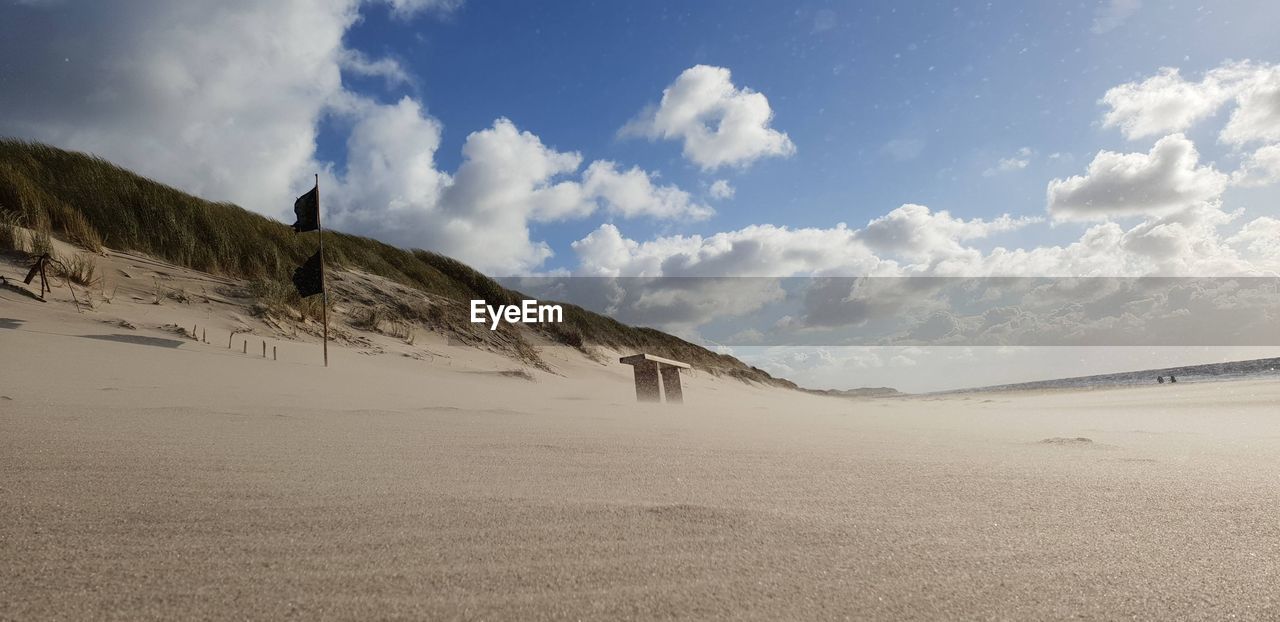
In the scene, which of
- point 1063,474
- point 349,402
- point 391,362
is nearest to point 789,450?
point 1063,474

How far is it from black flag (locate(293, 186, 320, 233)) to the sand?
6205mm

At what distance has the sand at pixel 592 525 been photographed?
970 millimetres

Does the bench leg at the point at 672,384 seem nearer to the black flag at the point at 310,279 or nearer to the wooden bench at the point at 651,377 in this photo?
the wooden bench at the point at 651,377

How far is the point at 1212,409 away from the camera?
7.62 metres

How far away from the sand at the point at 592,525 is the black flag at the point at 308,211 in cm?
620

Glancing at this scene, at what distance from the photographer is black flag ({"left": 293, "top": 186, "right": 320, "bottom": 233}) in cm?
834

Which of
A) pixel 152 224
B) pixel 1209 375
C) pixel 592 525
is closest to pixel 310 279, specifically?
pixel 152 224

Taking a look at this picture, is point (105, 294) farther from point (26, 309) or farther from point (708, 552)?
point (708, 552)

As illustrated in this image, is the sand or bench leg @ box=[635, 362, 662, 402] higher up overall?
bench leg @ box=[635, 362, 662, 402]

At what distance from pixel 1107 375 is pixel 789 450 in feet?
164
